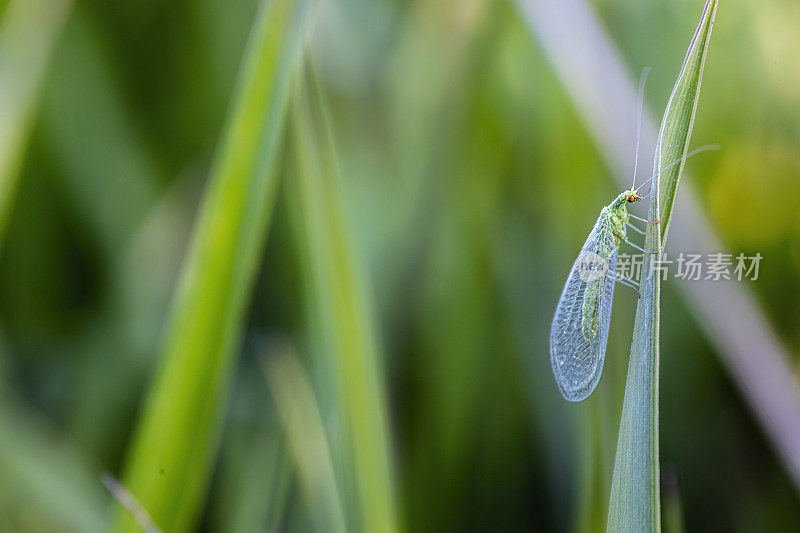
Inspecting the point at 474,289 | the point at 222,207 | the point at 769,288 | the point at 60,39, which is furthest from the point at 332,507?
the point at 60,39

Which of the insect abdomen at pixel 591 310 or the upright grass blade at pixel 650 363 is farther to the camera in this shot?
the insect abdomen at pixel 591 310

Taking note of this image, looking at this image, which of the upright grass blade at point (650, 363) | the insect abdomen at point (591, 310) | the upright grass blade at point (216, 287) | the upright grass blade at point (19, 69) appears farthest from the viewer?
the upright grass blade at point (19, 69)

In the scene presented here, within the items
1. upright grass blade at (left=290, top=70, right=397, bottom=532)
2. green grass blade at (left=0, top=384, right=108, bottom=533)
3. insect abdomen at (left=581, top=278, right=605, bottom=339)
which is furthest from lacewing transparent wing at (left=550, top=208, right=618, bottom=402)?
green grass blade at (left=0, top=384, right=108, bottom=533)

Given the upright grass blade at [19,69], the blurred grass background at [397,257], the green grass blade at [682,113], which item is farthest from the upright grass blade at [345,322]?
the upright grass blade at [19,69]

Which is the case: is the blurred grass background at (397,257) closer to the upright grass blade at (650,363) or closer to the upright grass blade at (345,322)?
the upright grass blade at (345,322)

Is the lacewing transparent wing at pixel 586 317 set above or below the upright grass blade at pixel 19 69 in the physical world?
below

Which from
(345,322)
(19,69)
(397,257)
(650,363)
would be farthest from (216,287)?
(19,69)
